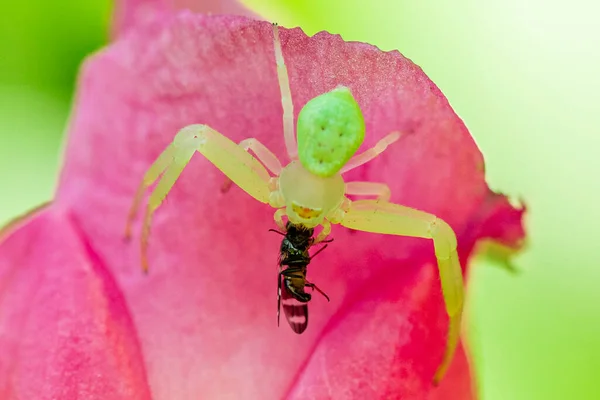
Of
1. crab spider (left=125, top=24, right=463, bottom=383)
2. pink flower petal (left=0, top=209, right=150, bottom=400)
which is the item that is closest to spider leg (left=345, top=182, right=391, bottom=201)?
crab spider (left=125, top=24, right=463, bottom=383)

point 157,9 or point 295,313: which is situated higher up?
point 157,9

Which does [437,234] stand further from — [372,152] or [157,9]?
[157,9]

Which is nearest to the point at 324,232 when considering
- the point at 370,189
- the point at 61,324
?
the point at 370,189

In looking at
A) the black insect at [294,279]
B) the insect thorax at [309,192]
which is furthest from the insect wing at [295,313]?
the insect thorax at [309,192]

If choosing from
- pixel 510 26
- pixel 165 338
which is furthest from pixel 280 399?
pixel 510 26

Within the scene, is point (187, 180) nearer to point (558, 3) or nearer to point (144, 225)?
point (144, 225)

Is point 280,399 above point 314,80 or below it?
below

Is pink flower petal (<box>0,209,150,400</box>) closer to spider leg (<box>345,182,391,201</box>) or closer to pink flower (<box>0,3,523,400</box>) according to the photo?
pink flower (<box>0,3,523,400</box>)
